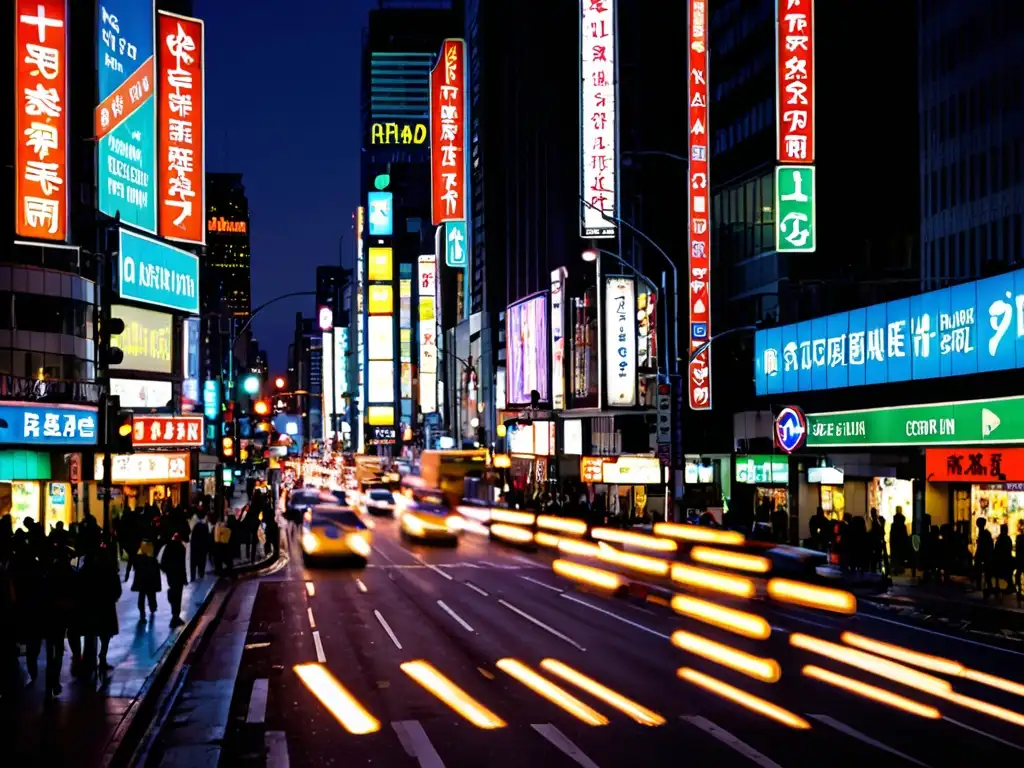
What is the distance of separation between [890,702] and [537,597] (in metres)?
15.5

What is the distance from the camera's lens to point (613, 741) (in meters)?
15.5

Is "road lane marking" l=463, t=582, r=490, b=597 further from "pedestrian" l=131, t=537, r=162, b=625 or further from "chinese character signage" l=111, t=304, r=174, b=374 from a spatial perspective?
"chinese character signage" l=111, t=304, r=174, b=374

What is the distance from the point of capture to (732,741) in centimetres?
1551

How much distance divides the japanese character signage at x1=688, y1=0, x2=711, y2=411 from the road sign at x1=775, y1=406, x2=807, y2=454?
55.4 feet

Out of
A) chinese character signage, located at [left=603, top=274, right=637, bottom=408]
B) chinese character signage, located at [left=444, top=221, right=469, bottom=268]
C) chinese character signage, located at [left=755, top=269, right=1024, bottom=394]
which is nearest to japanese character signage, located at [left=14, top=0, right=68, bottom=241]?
chinese character signage, located at [left=755, top=269, right=1024, bottom=394]

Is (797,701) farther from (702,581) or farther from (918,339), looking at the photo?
(918,339)

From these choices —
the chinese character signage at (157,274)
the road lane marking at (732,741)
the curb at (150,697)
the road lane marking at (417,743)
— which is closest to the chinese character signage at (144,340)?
the chinese character signage at (157,274)

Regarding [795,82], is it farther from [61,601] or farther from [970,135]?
[61,601]

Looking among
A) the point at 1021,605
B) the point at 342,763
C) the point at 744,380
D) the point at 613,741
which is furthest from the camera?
the point at 744,380

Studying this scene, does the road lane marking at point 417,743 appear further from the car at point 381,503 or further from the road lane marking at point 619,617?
the car at point 381,503

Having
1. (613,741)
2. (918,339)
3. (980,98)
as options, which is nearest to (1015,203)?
(980,98)

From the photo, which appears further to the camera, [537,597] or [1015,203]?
[1015,203]

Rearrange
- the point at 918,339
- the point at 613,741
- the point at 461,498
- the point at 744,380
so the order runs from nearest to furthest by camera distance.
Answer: the point at 613,741
the point at 918,339
the point at 744,380
the point at 461,498

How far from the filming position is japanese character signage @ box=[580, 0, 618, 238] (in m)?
68.0
